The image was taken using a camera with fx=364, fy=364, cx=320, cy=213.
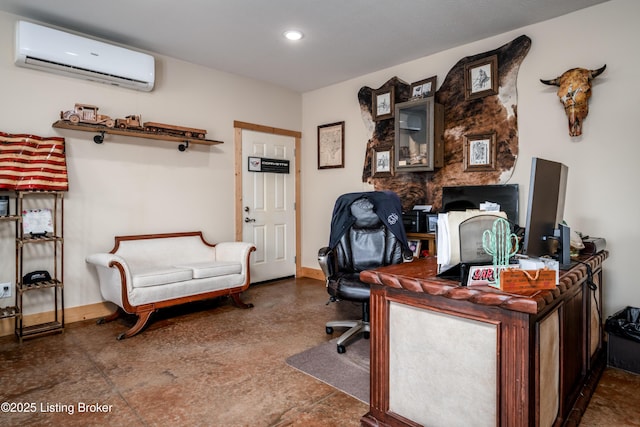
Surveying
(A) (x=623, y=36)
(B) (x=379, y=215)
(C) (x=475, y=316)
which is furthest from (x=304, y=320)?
(A) (x=623, y=36)

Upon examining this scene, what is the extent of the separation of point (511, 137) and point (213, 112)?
10.9 feet

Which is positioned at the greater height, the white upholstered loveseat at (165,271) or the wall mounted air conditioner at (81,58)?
the wall mounted air conditioner at (81,58)

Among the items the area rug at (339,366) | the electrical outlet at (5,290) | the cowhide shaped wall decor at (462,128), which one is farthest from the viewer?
the cowhide shaped wall decor at (462,128)

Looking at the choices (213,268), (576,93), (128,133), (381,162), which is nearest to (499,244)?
(576,93)

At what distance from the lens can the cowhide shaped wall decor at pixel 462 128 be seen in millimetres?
3436

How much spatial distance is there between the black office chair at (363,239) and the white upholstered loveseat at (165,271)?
114 centimetres

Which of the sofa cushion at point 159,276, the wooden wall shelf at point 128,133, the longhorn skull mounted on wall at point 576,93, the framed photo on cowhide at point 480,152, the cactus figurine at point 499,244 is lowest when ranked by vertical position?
the sofa cushion at point 159,276

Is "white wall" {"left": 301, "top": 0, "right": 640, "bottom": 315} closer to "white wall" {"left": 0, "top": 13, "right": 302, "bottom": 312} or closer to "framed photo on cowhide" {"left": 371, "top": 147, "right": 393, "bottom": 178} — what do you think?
"framed photo on cowhide" {"left": 371, "top": 147, "right": 393, "bottom": 178}

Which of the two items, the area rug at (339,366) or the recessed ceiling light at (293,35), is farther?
the recessed ceiling light at (293,35)

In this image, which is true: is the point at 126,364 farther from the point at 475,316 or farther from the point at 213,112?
the point at 213,112

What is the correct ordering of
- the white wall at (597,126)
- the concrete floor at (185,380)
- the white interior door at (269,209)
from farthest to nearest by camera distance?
the white interior door at (269,209), the white wall at (597,126), the concrete floor at (185,380)

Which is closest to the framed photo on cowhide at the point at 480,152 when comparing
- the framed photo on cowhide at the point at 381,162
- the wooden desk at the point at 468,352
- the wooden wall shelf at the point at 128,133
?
the framed photo on cowhide at the point at 381,162

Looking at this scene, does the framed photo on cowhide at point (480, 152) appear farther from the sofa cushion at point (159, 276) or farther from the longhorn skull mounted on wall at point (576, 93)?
the sofa cushion at point (159, 276)

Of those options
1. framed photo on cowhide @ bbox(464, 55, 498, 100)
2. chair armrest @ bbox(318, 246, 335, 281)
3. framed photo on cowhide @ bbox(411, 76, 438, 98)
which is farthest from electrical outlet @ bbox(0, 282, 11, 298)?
framed photo on cowhide @ bbox(464, 55, 498, 100)
